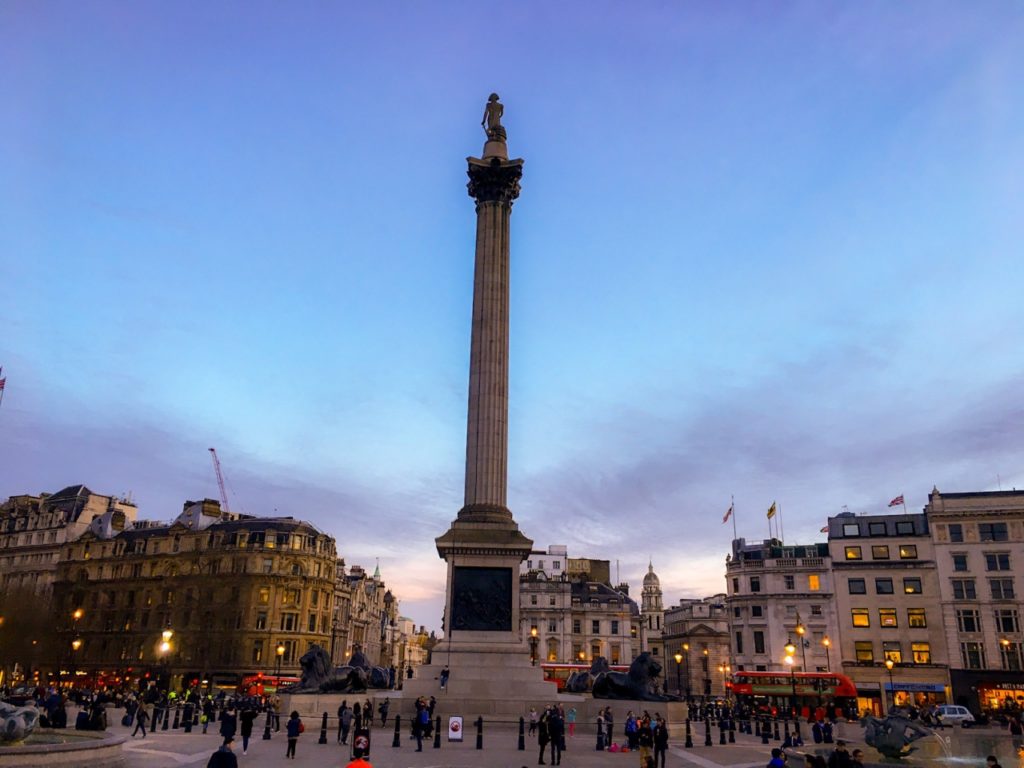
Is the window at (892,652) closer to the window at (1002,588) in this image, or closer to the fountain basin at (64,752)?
the window at (1002,588)

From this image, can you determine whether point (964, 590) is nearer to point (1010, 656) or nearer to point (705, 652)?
point (1010, 656)

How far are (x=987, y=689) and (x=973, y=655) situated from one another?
2938 mm

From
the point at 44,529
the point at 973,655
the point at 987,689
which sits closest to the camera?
the point at 987,689

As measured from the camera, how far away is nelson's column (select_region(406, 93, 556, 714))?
1431 inches

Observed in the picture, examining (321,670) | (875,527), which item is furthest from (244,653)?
(875,527)

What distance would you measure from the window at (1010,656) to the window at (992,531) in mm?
9357

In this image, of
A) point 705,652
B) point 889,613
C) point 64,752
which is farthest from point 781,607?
point 64,752

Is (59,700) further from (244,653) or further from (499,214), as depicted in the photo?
(244,653)

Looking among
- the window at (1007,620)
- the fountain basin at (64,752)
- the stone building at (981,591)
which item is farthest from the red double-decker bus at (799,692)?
the fountain basin at (64,752)

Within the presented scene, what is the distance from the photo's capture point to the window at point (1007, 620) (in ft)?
223

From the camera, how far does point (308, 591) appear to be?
3280 inches

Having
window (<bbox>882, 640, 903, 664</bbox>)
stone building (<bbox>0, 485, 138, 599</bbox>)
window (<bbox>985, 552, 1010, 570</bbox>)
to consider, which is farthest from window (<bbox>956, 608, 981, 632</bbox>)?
stone building (<bbox>0, 485, 138, 599</bbox>)

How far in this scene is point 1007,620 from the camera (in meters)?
68.4

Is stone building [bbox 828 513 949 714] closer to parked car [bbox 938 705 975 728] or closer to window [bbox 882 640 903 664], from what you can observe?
window [bbox 882 640 903 664]
